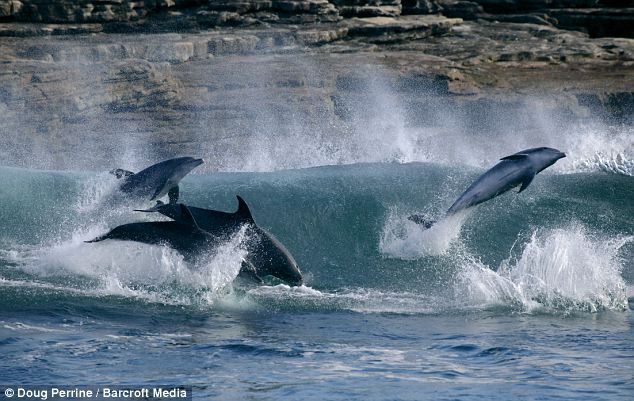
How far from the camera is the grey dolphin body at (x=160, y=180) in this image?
14.2m

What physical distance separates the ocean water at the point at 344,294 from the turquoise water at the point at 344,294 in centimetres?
3

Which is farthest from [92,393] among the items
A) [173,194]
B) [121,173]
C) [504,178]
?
[504,178]

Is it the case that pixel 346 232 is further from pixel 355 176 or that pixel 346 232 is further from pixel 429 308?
pixel 429 308

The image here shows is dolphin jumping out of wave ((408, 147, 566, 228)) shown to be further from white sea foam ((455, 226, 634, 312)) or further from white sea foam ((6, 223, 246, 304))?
white sea foam ((6, 223, 246, 304))

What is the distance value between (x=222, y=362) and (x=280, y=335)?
1.09 metres

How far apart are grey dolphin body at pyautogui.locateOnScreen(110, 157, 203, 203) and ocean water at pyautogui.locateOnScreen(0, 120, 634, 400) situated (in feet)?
2.49

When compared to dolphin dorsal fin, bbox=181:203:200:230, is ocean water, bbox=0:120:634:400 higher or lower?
lower

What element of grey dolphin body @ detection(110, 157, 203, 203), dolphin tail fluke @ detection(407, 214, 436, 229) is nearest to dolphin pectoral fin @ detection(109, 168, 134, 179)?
grey dolphin body @ detection(110, 157, 203, 203)

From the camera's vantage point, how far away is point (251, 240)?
12.6 m

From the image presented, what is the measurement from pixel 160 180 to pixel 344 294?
2722 millimetres

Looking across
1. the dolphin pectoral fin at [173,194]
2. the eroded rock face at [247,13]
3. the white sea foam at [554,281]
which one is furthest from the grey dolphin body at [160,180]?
the eroded rock face at [247,13]

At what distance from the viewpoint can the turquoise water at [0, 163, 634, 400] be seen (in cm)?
1002

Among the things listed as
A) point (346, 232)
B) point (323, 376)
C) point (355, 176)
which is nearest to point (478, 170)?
point (355, 176)

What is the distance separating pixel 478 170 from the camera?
742 inches
